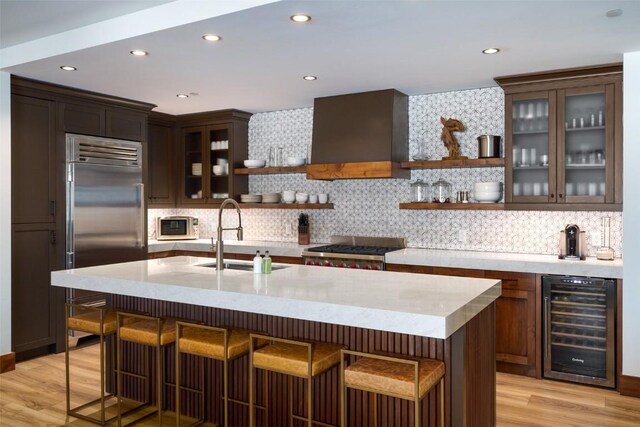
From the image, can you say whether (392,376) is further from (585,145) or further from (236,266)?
(585,145)

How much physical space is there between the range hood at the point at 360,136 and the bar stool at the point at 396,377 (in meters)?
2.85

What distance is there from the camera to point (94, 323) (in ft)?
10.9

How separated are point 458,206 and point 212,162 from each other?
3218mm

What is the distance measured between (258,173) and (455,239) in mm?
2474

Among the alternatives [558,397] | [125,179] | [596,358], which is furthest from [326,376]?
[125,179]

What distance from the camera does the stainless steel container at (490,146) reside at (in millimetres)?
4766

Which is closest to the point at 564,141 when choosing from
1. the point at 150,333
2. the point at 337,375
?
the point at 337,375

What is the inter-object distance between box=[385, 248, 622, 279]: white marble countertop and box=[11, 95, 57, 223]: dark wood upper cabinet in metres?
3.25

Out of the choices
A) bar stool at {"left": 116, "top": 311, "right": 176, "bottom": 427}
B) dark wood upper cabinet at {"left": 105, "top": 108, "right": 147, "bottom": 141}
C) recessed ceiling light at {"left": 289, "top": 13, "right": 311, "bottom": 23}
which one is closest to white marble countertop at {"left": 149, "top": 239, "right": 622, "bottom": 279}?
dark wood upper cabinet at {"left": 105, "top": 108, "right": 147, "bottom": 141}

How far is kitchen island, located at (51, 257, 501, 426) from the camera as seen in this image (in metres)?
2.28

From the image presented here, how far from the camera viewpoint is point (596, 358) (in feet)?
13.1

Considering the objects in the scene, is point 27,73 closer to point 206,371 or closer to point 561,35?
point 206,371

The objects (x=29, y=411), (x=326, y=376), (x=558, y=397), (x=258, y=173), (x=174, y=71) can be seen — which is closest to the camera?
(x=326, y=376)

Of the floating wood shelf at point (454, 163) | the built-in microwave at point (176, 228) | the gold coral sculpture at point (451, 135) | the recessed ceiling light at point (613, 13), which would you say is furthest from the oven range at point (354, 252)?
the recessed ceiling light at point (613, 13)
